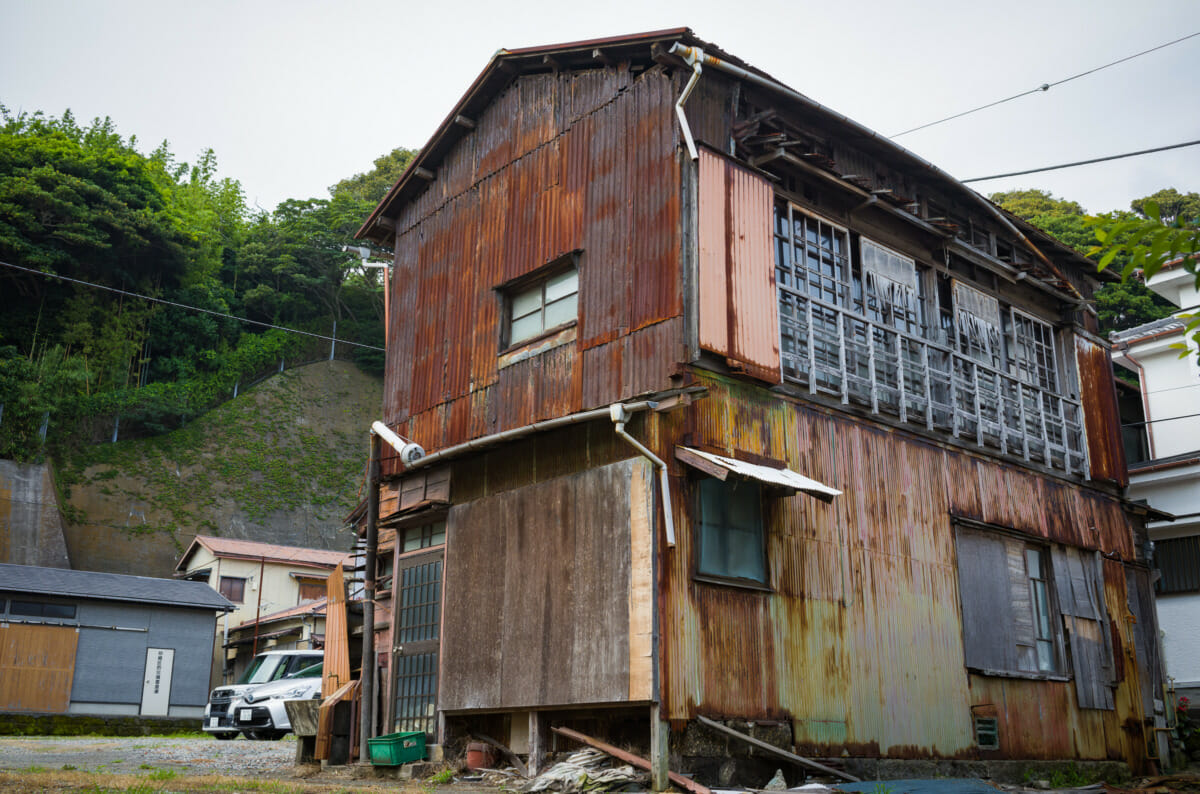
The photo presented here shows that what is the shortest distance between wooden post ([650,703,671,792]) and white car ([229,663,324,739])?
44.0 ft

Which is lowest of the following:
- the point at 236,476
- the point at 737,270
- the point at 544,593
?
the point at 544,593

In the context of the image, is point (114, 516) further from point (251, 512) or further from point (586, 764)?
point (586, 764)

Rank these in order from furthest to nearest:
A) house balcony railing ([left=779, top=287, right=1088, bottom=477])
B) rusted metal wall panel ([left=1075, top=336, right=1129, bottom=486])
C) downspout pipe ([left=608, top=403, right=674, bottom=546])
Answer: rusted metal wall panel ([left=1075, top=336, right=1129, bottom=486]) < house balcony railing ([left=779, top=287, right=1088, bottom=477]) < downspout pipe ([left=608, top=403, right=674, bottom=546])

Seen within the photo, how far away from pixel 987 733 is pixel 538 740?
A: 6041 millimetres

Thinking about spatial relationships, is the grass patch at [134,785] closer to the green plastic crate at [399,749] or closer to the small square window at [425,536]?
the green plastic crate at [399,749]

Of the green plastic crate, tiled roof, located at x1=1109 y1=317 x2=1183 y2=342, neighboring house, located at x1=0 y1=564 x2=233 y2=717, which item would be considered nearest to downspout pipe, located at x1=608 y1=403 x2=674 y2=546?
the green plastic crate

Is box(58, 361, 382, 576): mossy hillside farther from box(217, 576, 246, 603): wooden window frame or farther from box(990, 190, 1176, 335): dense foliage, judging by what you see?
box(990, 190, 1176, 335): dense foliage

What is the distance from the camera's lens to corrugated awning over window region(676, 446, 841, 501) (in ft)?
32.1

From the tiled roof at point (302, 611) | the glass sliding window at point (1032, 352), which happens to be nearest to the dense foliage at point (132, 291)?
the tiled roof at point (302, 611)

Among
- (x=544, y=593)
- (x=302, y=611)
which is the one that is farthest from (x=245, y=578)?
(x=544, y=593)

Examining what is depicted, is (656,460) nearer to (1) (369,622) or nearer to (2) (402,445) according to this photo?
(2) (402,445)

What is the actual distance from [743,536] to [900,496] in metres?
3.00

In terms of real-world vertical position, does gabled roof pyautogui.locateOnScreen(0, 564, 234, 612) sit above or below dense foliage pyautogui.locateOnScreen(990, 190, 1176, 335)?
below

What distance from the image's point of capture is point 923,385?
13.6 m
